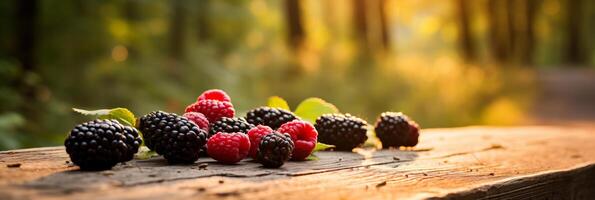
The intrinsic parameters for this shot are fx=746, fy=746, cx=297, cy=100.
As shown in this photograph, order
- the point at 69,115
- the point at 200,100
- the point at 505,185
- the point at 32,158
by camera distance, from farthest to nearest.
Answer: the point at 69,115, the point at 200,100, the point at 32,158, the point at 505,185

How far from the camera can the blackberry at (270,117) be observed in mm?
2939

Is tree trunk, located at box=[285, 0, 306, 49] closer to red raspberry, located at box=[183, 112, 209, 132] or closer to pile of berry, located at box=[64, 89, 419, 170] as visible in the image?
pile of berry, located at box=[64, 89, 419, 170]

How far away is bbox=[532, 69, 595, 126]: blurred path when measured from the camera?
14.9m

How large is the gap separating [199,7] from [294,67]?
2821 mm

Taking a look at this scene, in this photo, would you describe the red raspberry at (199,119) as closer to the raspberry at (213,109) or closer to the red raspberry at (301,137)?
the raspberry at (213,109)

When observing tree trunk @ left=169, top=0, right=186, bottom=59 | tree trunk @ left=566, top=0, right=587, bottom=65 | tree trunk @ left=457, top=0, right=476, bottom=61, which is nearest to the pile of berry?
tree trunk @ left=169, top=0, right=186, bottom=59

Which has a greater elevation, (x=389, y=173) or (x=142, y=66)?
(x=142, y=66)

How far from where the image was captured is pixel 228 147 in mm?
2477

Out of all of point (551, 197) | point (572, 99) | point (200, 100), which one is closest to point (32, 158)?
point (200, 100)

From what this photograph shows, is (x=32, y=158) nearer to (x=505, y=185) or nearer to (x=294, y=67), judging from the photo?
(x=505, y=185)

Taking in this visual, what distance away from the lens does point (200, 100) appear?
9.79ft

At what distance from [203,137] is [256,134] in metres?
0.23

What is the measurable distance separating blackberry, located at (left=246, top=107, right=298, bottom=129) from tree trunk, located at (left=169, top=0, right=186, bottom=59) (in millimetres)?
8934

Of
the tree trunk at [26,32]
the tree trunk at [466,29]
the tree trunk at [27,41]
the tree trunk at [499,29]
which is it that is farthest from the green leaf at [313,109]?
the tree trunk at [499,29]
